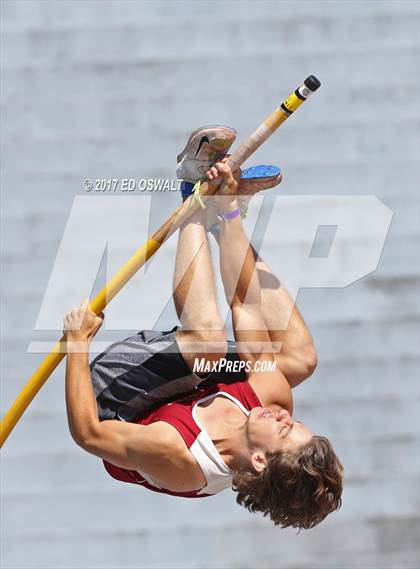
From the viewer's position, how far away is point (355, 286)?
587 cm

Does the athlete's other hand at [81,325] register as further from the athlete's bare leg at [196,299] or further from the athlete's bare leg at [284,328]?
the athlete's bare leg at [284,328]

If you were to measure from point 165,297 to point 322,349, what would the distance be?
0.65 m

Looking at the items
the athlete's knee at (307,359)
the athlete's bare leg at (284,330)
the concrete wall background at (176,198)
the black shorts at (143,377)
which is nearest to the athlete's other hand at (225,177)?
the athlete's bare leg at (284,330)

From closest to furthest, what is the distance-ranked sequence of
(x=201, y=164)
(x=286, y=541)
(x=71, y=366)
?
(x=71, y=366)
(x=201, y=164)
(x=286, y=541)

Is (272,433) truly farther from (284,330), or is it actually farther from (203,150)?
(203,150)

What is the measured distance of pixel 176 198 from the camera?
5.86 m

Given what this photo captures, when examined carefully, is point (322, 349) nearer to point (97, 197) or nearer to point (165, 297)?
point (165, 297)

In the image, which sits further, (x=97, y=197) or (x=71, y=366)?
(x=97, y=197)

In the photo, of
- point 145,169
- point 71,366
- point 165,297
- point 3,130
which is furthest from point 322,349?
point 71,366

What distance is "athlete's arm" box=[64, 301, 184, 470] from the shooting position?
13.0 ft

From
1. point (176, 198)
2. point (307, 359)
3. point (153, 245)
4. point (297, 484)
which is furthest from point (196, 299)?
point (176, 198)

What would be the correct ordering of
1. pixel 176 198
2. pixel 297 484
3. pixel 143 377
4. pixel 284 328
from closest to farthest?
pixel 297 484, pixel 143 377, pixel 284 328, pixel 176 198

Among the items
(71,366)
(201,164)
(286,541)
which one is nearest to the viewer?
(71,366)

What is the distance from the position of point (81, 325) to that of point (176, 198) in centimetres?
189
